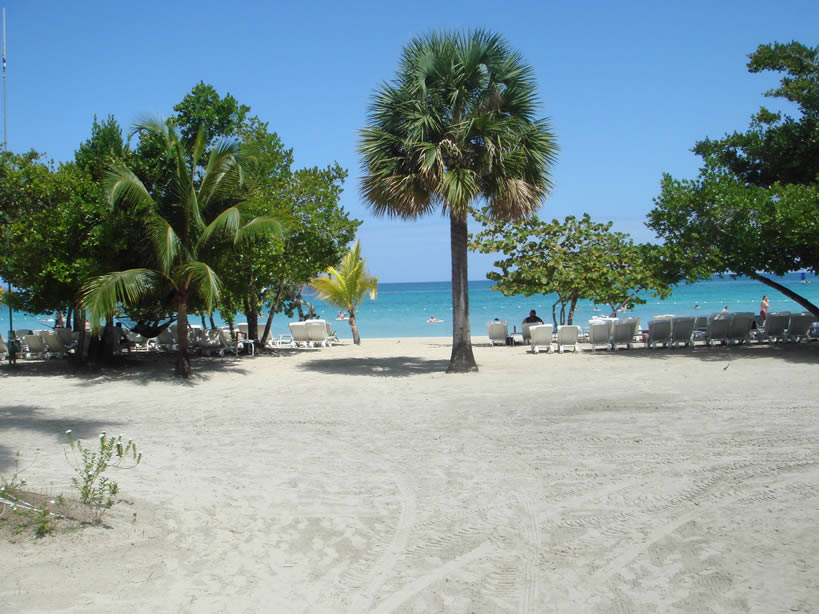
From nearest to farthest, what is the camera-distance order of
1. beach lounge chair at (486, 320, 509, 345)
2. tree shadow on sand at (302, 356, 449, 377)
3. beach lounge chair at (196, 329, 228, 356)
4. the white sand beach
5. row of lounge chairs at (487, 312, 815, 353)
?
the white sand beach, tree shadow on sand at (302, 356, 449, 377), row of lounge chairs at (487, 312, 815, 353), beach lounge chair at (196, 329, 228, 356), beach lounge chair at (486, 320, 509, 345)

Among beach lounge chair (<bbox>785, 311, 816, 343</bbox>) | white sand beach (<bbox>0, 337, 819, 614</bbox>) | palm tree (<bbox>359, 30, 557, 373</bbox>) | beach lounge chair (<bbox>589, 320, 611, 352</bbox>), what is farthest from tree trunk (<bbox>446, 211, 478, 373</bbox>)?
beach lounge chair (<bbox>785, 311, 816, 343</bbox>)

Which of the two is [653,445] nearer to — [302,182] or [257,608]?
[257,608]

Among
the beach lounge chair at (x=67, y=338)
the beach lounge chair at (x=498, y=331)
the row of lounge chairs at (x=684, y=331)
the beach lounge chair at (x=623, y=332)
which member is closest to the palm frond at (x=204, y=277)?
the beach lounge chair at (x=67, y=338)

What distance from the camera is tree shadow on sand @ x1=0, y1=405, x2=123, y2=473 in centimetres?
820

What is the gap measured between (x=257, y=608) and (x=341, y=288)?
21624 millimetres

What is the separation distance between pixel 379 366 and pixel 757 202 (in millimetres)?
8977

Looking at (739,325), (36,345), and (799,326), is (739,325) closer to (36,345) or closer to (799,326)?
(799,326)

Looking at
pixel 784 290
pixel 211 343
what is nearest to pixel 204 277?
pixel 211 343

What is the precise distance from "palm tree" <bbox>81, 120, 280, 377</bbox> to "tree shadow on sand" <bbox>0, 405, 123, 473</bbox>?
7.82ft

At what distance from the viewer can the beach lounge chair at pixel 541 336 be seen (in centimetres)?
1830

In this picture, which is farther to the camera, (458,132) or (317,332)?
(317,332)

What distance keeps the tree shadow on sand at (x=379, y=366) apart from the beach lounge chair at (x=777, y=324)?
897cm

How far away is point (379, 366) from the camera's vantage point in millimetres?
16016

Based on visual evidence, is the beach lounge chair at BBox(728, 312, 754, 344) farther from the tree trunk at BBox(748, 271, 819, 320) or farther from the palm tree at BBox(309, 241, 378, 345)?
the palm tree at BBox(309, 241, 378, 345)
